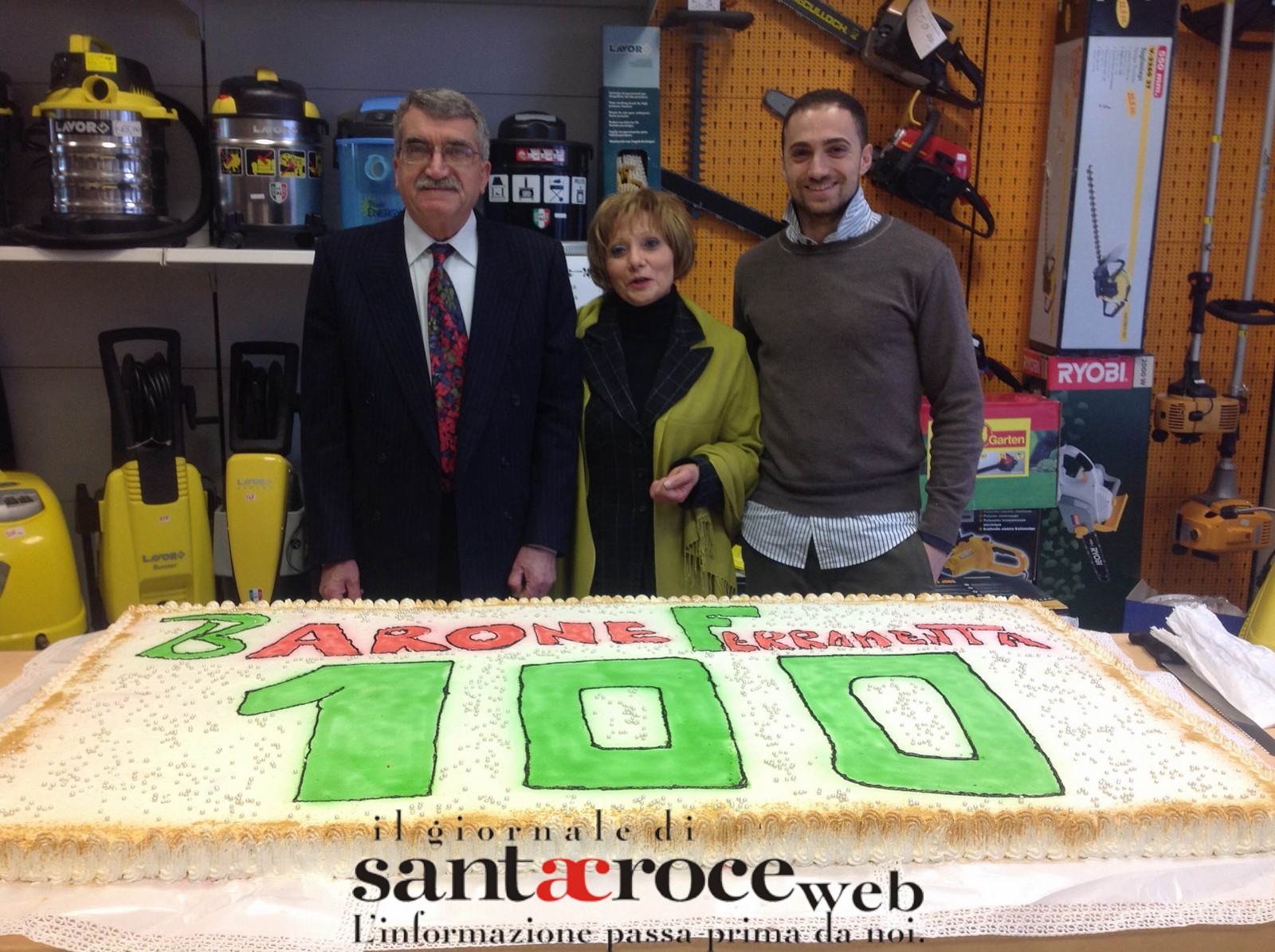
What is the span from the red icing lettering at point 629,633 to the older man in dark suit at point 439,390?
18.5 inches

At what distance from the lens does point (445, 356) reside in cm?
195

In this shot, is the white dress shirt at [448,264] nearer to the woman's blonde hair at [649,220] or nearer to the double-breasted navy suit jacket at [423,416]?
the double-breasted navy suit jacket at [423,416]

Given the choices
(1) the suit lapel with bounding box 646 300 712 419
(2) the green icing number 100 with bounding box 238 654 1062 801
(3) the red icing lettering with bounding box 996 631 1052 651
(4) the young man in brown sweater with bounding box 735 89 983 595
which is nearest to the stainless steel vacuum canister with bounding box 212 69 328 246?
(1) the suit lapel with bounding box 646 300 712 419

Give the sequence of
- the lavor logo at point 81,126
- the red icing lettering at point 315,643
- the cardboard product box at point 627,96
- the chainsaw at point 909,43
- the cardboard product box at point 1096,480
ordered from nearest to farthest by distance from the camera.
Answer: the red icing lettering at point 315,643, the lavor logo at point 81,126, the cardboard product box at point 627,96, the chainsaw at point 909,43, the cardboard product box at point 1096,480

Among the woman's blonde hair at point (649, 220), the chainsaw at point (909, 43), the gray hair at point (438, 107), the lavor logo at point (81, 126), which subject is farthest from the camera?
the chainsaw at point (909, 43)

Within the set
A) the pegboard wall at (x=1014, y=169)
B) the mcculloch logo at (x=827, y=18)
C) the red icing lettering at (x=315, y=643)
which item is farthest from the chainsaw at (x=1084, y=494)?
the red icing lettering at (x=315, y=643)

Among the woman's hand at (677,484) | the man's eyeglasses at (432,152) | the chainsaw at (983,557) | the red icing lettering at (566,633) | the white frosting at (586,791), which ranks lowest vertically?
the chainsaw at (983,557)

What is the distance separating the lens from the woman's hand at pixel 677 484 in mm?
1909

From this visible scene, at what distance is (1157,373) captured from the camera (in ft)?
11.2

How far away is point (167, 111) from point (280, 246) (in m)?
0.42

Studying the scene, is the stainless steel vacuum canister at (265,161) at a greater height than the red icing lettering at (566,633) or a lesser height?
greater

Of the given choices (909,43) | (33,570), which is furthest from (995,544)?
(33,570)

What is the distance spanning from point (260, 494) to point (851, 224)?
1.58 meters

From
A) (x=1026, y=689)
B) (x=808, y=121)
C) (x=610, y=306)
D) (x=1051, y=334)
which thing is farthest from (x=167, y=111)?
(x=1051, y=334)
